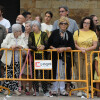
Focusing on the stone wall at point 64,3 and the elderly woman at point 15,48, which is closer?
the elderly woman at point 15,48

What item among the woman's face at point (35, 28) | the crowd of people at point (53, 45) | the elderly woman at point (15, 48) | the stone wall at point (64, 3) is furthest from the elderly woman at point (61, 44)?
the stone wall at point (64, 3)

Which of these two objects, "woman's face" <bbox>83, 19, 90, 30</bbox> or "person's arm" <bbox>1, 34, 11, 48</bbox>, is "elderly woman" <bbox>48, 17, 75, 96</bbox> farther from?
"person's arm" <bbox>1, 34, 11, 48</bbox>

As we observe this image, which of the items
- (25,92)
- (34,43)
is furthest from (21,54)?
(25,92)

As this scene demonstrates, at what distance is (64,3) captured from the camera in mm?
13688

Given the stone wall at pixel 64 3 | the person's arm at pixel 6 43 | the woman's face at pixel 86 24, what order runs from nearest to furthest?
1. the person's arm at pixel 6 43
2. the woman's face at pixel 86 24
3. the stone wall at pixel 64 3

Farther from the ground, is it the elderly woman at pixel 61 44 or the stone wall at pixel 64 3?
the stone wall at pixel 64 3

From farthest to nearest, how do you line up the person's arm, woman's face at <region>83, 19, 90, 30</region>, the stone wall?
1. the stone wall
2. woman's face at <region>83, 19, 90, 30</region>
3. the person's arm

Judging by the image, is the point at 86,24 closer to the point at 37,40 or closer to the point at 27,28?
the point at 37,40

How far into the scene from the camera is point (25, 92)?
997cm

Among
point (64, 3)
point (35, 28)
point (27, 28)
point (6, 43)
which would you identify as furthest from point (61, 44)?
point (64, 3)

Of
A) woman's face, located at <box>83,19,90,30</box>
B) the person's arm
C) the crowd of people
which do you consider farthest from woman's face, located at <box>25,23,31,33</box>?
woman's face, located at <box>83,19,90,30</box>

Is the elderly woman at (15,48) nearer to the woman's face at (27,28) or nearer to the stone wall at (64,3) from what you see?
the woman's face at (27,28)

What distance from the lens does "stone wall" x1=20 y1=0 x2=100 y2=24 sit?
1362 cm

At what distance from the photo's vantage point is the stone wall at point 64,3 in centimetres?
1362
